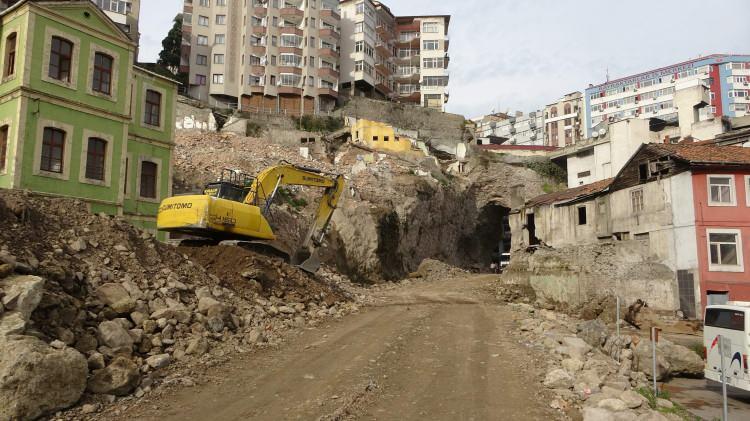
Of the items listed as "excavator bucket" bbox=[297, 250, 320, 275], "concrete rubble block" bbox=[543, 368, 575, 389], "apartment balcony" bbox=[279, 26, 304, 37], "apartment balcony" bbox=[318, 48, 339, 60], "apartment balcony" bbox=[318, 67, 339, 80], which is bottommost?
"concrete rubble block" bbox=[543, 368, 575, 389]

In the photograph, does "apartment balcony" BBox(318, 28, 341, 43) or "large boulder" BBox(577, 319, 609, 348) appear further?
"apartment balcony" BBox(318, 28, 341, 43)

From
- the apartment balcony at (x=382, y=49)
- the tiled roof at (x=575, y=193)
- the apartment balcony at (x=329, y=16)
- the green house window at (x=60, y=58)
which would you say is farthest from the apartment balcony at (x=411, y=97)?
the green house window at (x=60, y=58)

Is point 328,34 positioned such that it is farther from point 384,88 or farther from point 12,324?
point 12,324

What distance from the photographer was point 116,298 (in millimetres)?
12195

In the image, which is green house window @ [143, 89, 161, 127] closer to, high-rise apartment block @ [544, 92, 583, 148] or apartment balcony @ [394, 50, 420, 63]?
apartment balcony @ [394, 50, 420, 63]

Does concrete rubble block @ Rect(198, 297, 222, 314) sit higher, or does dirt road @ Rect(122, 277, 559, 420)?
concrete rubble block @ Rect(198, 297, 222, 314)

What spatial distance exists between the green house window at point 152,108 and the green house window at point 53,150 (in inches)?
239

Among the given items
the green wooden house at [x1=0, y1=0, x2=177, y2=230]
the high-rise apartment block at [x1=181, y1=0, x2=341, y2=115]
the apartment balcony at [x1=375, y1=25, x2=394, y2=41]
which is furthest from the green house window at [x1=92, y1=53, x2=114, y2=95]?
the apartment balcony at [x1=375, y1=25, x2=394, y2=41]

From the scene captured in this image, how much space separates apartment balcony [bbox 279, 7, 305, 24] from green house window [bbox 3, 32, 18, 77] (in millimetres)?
54941

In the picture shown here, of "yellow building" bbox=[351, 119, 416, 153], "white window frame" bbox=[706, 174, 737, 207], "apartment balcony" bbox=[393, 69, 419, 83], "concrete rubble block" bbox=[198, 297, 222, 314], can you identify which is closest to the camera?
"concrete rubble block" bbox=[198, 297, 222, 314]

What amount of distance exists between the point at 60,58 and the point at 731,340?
26.4 metres

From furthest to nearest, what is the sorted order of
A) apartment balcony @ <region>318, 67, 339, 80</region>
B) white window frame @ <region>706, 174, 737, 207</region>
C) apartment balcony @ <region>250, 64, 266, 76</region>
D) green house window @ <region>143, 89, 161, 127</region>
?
apartment balcony @ <region>318, 67, 339, 80</region>
apartment balcony @ <region>250, 64, 266, 76</region>
green house window @ <region>143, 89, 161, 127</region>
white window frame @ <region>706, 174, 737, 207</region>

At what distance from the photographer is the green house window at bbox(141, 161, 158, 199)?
26.6 m

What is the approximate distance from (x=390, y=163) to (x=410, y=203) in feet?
18.6
